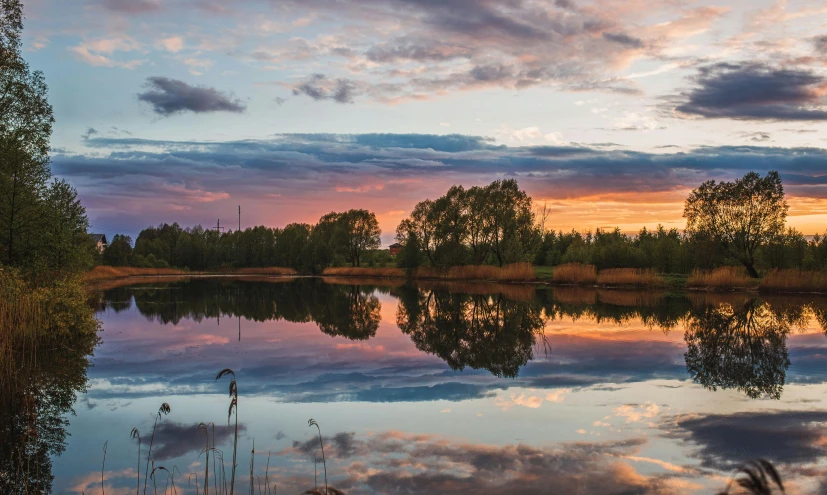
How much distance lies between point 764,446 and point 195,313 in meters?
24.0

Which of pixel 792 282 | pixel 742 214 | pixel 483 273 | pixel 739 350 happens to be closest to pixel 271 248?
pixel 483 273

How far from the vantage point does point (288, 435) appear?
8.38 meters

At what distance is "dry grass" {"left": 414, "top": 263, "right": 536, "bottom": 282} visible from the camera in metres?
51.4

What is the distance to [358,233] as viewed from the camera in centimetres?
9144

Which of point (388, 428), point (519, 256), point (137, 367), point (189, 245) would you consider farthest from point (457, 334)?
point (189, 245)

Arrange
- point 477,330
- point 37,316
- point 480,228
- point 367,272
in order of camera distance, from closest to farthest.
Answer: point 37,316 → point 477,330 → point 480,228 → point 367,272

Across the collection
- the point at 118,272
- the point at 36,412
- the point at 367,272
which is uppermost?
the point at 36,412

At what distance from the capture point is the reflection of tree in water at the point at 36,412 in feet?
21.8

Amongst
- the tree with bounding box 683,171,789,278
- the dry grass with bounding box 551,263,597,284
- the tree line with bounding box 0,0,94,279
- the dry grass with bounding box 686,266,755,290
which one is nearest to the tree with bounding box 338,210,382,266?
the dry grass with bounding box 551,263,597,284

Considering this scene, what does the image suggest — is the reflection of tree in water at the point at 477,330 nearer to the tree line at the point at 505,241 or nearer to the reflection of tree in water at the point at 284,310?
the reflection of tree in water at the point at 284,310

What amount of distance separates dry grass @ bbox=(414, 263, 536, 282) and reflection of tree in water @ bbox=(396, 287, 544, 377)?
63.2 feet

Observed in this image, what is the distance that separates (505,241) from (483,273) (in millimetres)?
7107

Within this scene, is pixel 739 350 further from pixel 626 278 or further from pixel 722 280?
pixel 626 278

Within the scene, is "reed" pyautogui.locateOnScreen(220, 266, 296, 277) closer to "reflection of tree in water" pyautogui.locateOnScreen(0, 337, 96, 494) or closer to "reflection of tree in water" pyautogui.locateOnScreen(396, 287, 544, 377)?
"reflection of tree in water" pyautogui.locateOnScreen(396, 287, 544, 377)
